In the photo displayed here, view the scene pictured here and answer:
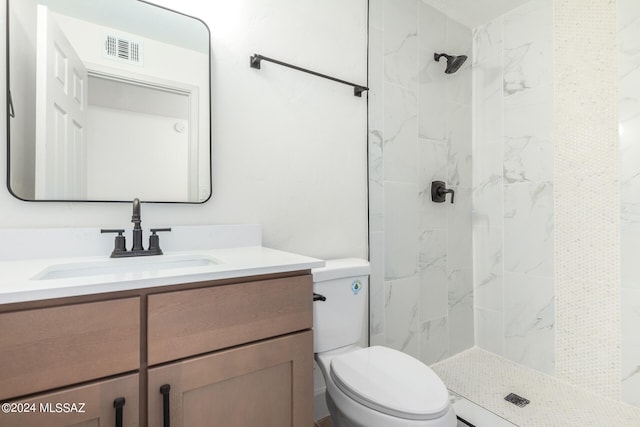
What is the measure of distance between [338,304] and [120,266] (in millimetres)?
790

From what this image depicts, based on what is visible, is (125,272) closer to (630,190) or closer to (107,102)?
(107,102)

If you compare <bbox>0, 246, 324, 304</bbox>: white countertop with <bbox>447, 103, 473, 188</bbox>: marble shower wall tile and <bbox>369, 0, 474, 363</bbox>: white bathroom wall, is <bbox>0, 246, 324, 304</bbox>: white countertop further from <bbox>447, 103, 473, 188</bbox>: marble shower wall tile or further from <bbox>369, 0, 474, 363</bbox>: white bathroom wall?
<bbox>447, 103, 473, 188</bbox>: marble shower wall tile

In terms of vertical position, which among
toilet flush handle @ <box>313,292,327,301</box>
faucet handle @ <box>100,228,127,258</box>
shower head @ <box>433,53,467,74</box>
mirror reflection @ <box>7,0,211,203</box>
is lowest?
toilet flush handle @ <box>313,292,327,301</box>

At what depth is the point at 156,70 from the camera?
125 cm

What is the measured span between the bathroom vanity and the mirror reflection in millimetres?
322

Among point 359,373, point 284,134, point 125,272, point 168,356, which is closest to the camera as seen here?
→ point 168,356

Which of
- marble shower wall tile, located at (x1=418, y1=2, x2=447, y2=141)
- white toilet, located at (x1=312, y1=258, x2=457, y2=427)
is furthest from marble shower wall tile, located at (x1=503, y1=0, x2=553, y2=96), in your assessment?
white toilet, located at (x1=312, y1=258, x2=457, y2=427)

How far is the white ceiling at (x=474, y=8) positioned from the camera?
1.97m

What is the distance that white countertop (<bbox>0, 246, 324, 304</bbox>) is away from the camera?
→ 2.13ft

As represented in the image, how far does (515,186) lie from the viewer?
2043 mm

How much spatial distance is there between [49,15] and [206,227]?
86 centimetres

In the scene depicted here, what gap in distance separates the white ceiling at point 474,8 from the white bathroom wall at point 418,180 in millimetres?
43

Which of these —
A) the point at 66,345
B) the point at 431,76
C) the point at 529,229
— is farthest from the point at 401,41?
the point at 66,345

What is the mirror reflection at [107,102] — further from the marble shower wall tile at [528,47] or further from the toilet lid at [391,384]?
the marble shower wall tile at [528,47]
